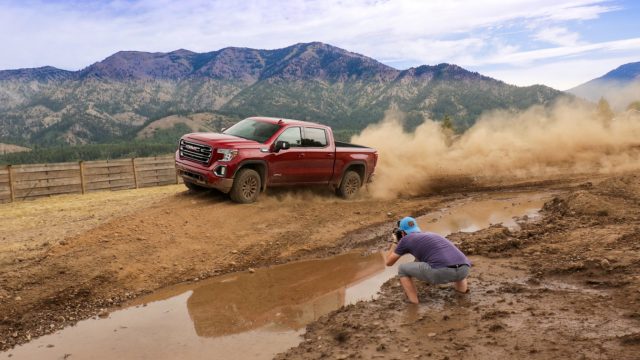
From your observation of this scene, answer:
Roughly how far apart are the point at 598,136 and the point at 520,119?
183 inches

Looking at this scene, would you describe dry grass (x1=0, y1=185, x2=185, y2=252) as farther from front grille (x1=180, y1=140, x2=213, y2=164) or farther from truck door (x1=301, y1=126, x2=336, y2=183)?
truck door (x1=301, y1=126, x2=336, y2=183)

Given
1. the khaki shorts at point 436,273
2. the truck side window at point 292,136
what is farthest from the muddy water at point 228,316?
the truck side window at point 292,136

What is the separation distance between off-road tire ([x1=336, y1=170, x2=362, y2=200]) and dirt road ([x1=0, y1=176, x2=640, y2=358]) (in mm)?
989

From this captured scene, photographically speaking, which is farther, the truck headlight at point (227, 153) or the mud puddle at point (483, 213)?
the mud puddle at point (483, 213)

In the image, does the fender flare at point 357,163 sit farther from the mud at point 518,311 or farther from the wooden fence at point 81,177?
the wooden fence at point 81,177

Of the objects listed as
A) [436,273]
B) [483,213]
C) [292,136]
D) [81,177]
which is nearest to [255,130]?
[292,136]

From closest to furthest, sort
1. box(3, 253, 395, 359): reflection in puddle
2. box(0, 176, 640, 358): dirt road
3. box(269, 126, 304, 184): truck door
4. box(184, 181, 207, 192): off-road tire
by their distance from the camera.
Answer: box(0, 176, 640, 358): dirt road, box(3, 253, 395, 359): reflection in puddle, box(269, 126, 304, 184): truck door, box(184, 181, 207, 192): off-road tire

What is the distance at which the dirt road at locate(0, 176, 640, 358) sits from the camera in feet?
17.2

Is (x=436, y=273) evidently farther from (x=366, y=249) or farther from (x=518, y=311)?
(x=366, y=249)

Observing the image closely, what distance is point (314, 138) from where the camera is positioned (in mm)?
13109

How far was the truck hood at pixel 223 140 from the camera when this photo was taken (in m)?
11.4

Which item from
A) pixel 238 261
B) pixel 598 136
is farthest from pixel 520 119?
pixel 238 261

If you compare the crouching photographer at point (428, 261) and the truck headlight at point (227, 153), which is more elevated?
the truck headlight at point (227, 153)

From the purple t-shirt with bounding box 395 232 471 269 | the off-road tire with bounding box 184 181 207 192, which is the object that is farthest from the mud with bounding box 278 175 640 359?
the off-road tire with bounding box 184 181 207 192
